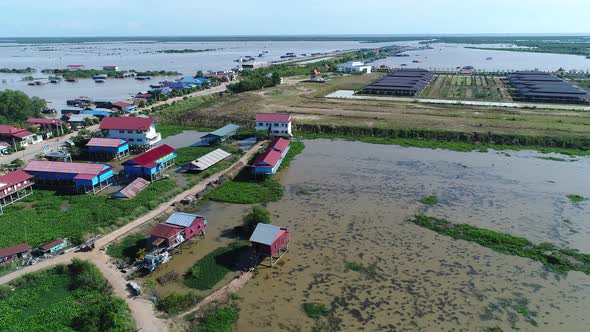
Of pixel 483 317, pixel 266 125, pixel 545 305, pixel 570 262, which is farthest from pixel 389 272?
pixel 266 125

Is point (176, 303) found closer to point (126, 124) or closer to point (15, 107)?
point (126, 124)

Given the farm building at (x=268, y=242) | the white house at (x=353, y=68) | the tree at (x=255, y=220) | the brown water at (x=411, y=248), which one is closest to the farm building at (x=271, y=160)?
the brown water at (x=411, y=248)

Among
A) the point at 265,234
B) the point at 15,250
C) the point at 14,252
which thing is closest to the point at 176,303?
the point at 265,234

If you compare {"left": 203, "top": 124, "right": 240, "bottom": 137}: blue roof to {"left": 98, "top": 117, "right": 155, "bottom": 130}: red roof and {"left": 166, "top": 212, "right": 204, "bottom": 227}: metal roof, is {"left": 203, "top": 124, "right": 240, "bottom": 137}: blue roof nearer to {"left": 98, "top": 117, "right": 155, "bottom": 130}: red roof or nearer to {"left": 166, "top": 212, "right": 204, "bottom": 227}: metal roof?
{"left": 98, "top": 117, "right": 155, "bottom": 130}: red roof

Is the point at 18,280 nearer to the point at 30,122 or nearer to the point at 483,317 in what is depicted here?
the point at 483,317

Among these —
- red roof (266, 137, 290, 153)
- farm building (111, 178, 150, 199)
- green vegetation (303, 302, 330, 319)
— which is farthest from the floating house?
red roof (266, 137, 290, 153)

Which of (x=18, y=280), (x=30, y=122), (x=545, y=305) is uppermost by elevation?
(x=30, y=122)
